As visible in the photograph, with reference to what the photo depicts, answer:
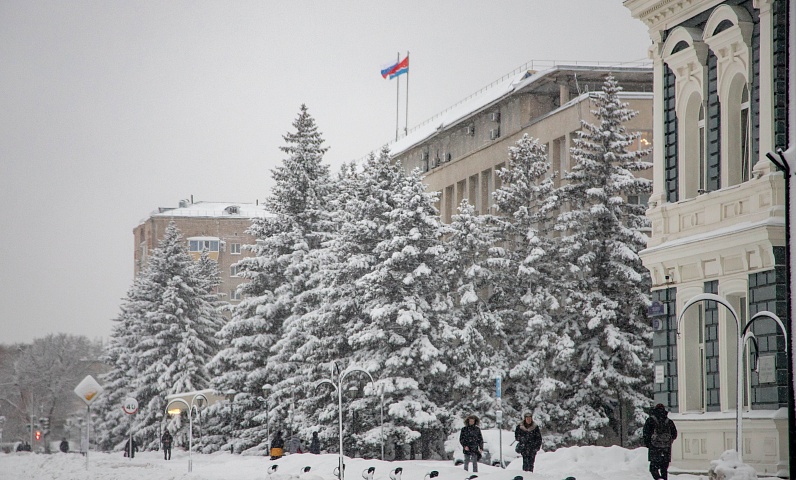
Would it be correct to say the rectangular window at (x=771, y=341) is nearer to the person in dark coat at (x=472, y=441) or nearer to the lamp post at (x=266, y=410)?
the person in dark coat at (x=472, y=441)

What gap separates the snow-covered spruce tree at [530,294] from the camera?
46000 mm

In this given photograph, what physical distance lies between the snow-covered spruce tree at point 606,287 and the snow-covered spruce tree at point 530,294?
792 mm

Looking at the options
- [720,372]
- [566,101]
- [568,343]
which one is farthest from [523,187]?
[720,372]

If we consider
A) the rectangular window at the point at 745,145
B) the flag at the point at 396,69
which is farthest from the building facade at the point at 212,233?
the rectangular window at the point at 745,145

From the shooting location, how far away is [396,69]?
91.2 m

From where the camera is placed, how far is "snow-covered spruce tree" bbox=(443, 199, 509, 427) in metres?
47.3

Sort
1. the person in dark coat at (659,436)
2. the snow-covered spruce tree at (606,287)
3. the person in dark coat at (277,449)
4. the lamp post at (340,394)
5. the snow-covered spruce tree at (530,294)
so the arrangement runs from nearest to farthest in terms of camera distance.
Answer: the person in dark coat at (659,436)
the lamp post at (340,394)
the person in dark coat at (277,449)
the snow-covered spruce tree at (606,287)
the snow-covered spruce tree at (530,294)

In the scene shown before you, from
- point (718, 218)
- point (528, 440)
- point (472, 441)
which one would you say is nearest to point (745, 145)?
point (718, 218)

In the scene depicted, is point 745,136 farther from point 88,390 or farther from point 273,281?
point 273,281

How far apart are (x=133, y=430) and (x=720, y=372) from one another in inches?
1829

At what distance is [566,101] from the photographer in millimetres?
67938

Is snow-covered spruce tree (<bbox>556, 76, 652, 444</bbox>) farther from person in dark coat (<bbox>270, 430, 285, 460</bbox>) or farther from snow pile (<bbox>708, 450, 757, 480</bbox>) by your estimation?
snow pile (<bbox>708, 450, 757, 480</bbox>)

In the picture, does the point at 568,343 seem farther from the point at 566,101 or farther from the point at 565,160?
the point at 566,101

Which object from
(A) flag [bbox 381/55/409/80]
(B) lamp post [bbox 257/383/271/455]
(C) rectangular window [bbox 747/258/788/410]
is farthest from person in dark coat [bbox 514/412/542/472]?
(A) flag [bbox 381/55/409/80]
